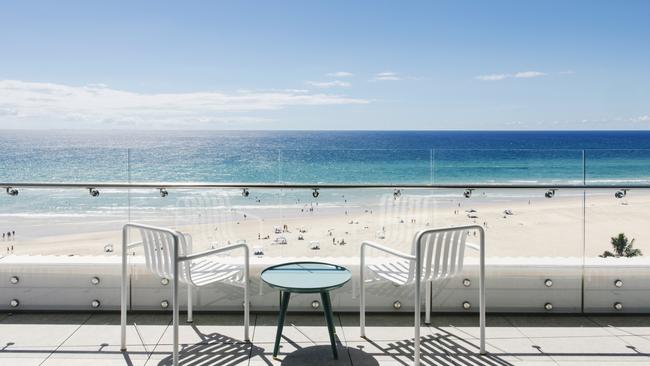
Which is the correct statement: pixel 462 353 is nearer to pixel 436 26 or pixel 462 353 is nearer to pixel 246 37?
pixel 436 26

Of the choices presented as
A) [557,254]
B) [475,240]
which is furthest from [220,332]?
[557,254]

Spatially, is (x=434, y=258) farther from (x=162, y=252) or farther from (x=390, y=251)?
(x=162, y=252)

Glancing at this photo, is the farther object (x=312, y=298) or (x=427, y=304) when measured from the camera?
(x=312, y=298)

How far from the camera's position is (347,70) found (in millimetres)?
47656

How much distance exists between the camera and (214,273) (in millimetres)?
3377

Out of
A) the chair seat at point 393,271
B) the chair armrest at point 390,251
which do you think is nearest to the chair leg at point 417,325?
the chair armrest at point 390,251

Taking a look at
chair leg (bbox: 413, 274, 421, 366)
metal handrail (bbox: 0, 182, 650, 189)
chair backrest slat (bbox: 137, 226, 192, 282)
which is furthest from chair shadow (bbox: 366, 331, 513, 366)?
chair backrest slat (bbox: 137, 226, 192, 282)

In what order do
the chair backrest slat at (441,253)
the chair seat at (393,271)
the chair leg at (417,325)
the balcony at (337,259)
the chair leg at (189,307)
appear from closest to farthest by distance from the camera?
the chair leg at (417,325)
the chair backrest slat at (441,253)
the chair seat at (393,271)
the balcony at (337,259)
the chair leg at (189,307)

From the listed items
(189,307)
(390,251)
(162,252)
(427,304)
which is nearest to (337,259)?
(427,304)

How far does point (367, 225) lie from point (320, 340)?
38.2 inches

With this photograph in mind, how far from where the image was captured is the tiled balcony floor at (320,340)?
3.12m

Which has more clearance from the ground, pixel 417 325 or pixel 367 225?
pixel 367 225

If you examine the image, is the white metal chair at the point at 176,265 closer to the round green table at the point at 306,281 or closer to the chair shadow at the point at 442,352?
the round green table at the point at 306,281

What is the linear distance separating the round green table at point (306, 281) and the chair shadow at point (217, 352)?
190 millimetres
